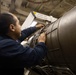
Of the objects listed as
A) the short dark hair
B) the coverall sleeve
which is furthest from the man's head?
the coverall sleeve

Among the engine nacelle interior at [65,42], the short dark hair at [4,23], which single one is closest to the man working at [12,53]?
the short dark hair at [4,23]

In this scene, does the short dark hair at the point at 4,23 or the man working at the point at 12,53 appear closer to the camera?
the man working at the point at 12,53

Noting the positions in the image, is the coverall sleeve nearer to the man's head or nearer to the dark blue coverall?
the dark blue coverall

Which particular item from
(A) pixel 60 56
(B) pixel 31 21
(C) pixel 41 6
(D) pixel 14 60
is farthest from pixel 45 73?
(C) pixel 41 6

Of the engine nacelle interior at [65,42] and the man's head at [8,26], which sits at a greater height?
the man's head at [8,26]

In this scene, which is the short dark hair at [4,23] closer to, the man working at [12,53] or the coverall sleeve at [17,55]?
the man working at [12,53]

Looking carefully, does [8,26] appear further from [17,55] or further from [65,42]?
[65,42]

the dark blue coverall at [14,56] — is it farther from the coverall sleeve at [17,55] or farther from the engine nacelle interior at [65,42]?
the engine nacelle interior at [65,42]

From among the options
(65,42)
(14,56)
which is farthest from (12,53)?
(65,42)

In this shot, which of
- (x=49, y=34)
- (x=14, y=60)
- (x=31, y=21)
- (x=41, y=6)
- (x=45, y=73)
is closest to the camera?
(x=14, y=60)

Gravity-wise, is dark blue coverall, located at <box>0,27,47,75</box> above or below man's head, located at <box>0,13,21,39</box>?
below

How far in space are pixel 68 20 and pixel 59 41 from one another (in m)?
0.20

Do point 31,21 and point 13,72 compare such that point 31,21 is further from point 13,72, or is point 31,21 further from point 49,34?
point 13,72

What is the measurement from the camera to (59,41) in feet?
4.28
